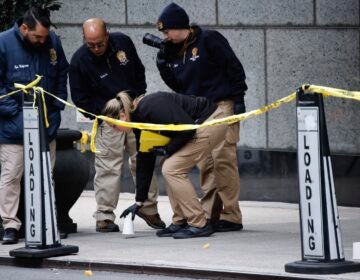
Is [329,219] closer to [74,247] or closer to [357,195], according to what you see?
[74,247]

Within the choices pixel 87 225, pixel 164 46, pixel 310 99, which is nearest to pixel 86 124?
pixel 87 225

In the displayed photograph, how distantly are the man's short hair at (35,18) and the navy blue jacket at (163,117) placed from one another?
1138mm

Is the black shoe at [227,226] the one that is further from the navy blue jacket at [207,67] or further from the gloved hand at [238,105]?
the navy blue jacket at [207,67]

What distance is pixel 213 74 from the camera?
11.9m

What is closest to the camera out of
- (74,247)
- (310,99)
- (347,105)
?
(310,99)

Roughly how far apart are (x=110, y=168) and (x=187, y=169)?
1.21m

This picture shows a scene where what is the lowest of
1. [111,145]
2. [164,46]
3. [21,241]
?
[21,241]

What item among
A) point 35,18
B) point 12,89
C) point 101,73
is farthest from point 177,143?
point 35,18

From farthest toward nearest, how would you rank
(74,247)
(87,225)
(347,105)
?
(347,105) → (87,225) → (74,247)

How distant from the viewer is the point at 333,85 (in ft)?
46.3

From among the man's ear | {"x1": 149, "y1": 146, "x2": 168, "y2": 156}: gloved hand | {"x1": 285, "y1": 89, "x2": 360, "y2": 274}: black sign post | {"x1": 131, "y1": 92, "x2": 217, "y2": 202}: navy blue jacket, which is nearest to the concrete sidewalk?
{"x1": 285, "y1": 89, "x2": 360, "y2": 274}: black sign post

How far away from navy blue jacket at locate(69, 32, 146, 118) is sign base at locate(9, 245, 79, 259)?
199cm

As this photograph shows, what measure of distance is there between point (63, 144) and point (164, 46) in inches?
51.6

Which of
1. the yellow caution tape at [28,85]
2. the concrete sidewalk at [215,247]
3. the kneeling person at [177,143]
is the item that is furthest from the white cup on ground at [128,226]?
the yellow caution tape at [28,85]
